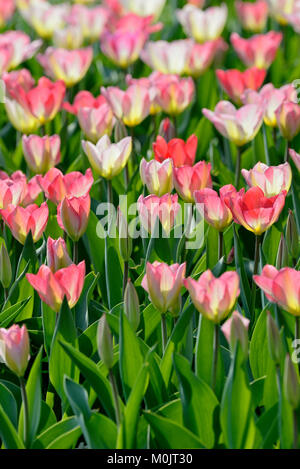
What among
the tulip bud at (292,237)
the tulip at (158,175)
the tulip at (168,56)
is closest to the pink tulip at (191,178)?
the tulip at (158,175)

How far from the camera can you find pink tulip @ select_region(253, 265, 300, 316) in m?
1.56

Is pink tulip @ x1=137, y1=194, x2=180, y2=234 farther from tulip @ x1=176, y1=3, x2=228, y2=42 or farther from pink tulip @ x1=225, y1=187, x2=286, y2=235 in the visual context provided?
tulip @ x1=176, y1=3, x2=228, y2=42

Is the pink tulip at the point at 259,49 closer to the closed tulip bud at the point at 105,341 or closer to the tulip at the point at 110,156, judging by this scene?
the tulip at the point at 110,156

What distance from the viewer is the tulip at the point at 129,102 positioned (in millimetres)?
2582

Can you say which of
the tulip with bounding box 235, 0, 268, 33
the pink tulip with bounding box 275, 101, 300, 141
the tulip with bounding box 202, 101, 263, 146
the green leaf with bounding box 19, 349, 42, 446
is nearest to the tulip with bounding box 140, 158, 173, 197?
the tulip with bounding box 202, 101, 263, 146

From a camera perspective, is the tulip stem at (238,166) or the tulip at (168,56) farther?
the tulip at (168,56)

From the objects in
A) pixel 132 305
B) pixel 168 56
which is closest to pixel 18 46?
pixel 168 56

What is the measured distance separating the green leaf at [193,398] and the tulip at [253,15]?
9.27 feet

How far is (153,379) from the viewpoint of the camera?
169 cm

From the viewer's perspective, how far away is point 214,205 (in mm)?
1920

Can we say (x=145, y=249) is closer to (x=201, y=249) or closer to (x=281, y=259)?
(x=201, y=249)

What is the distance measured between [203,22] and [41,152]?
1.53 meters

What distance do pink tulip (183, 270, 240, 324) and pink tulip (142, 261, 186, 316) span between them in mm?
77

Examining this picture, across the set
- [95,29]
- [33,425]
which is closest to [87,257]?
[33,425]
